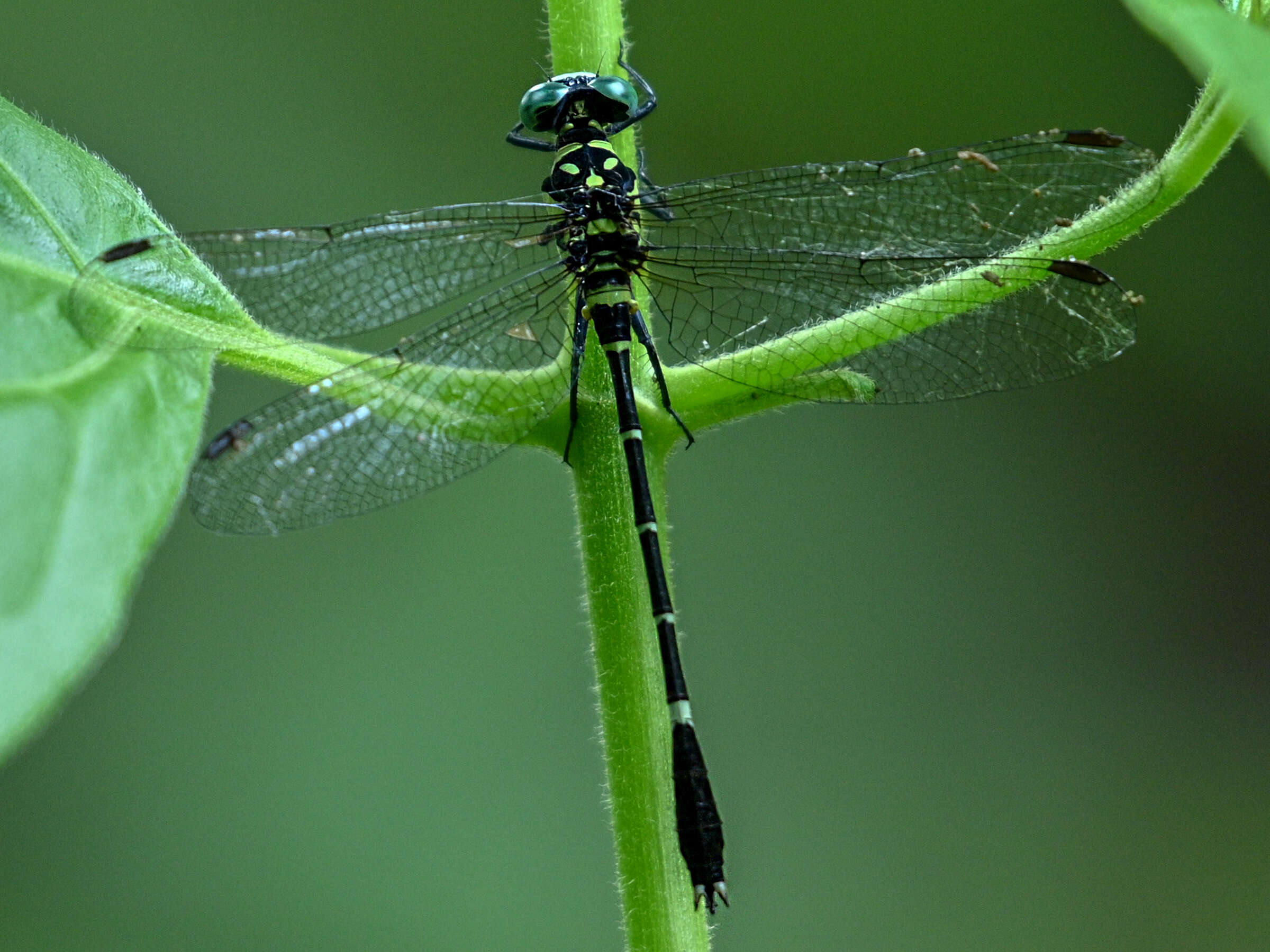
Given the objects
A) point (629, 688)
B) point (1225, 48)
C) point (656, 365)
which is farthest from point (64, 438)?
point (1225, 48)

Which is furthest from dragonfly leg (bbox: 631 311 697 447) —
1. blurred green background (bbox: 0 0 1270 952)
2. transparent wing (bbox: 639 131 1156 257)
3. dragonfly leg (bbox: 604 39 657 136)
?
blurred green background (bbox: 0 0 1270 952)

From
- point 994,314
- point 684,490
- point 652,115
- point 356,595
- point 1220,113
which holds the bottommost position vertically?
point 1220,113

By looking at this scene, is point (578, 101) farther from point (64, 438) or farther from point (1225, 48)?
point (1225, 48)

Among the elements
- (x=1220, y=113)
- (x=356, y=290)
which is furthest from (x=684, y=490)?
(x=1220, y=113)

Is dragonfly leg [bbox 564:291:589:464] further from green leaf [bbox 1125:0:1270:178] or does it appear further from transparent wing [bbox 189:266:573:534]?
green leaf [bbox 1125:0:1270:178]

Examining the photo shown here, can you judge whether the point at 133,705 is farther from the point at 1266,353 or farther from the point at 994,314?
the point at 1266,353

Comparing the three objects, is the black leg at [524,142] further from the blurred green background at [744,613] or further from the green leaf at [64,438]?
the blurred green background at [744,613]
